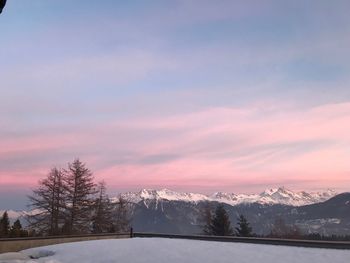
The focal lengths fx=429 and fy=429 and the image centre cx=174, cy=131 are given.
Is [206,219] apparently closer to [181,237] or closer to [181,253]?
[181,237]

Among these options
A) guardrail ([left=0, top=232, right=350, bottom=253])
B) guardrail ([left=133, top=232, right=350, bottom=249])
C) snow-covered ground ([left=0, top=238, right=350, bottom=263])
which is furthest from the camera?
guardrail ([left=0, top=232, right=350, bottom=253])

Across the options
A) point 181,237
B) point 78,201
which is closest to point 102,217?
point 78,201

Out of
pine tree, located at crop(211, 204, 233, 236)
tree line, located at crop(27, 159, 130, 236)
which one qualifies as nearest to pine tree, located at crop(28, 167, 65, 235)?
tree line, located at crop(27, 159, 130, 236)

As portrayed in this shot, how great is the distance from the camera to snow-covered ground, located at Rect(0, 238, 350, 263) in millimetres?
20734

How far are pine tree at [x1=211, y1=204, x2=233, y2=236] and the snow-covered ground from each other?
3566 centimetres

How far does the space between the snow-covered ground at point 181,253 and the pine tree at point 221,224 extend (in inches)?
1404

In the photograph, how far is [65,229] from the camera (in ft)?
167

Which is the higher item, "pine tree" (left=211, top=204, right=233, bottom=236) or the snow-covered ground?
"pine tree" (left=211, top=204, right=233, bottom=236)

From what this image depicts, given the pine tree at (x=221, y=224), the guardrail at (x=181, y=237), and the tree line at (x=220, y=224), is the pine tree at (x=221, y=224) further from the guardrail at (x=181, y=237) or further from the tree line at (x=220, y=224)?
the guardrail at (x=181, y=237)

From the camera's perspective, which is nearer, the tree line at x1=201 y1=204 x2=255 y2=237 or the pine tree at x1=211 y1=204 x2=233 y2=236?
the pine tree at x1=211 y1=204 x2=233 y2=236

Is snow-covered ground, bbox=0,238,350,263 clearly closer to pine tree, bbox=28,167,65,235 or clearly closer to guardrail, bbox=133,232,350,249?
guardrail, bbox=133,232,350,249

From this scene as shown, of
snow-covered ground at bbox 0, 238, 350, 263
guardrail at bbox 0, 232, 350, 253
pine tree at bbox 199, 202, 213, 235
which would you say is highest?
pine tree at bbox 199, 202, 213, 235

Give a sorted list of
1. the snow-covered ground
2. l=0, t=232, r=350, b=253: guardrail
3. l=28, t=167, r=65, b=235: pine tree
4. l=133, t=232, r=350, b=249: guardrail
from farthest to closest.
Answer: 1. l=28, t=167, r=65, b=235: pine tree
2. l=0, t=232, r=350, b=253: guardrail
3. l=133, t=232, r=350, b=249: guardrail
4. the snow-covered ground

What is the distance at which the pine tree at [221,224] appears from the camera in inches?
2409
